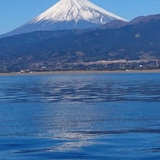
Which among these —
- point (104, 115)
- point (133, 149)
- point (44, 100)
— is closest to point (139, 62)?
point (44, 100)

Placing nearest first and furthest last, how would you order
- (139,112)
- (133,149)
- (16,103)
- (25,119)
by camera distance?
(133,149), (25,119), (139,112), (16,103)

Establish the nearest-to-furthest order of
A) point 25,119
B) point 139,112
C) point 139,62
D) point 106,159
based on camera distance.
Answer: point 106,159 < point 25,119 < point 139,112 < point 139,62

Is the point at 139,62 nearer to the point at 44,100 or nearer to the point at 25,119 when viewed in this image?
the point at 44,100

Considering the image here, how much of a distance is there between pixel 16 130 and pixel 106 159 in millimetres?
7945

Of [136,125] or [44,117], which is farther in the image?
[44,117]

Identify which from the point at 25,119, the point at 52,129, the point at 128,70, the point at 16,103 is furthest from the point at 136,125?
the point at 128,70

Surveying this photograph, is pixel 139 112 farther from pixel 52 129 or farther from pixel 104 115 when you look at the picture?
pixel 52 129

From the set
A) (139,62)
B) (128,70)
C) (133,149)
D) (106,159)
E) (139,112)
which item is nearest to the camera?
(106,159)

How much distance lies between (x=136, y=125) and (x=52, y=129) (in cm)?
394

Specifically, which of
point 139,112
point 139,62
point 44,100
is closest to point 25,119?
point 139,112

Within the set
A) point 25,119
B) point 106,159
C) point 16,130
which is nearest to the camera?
point 106,159

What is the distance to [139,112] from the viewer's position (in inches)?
1506

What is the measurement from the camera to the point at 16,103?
46.8 m

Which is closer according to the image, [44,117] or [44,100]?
[44,117]
